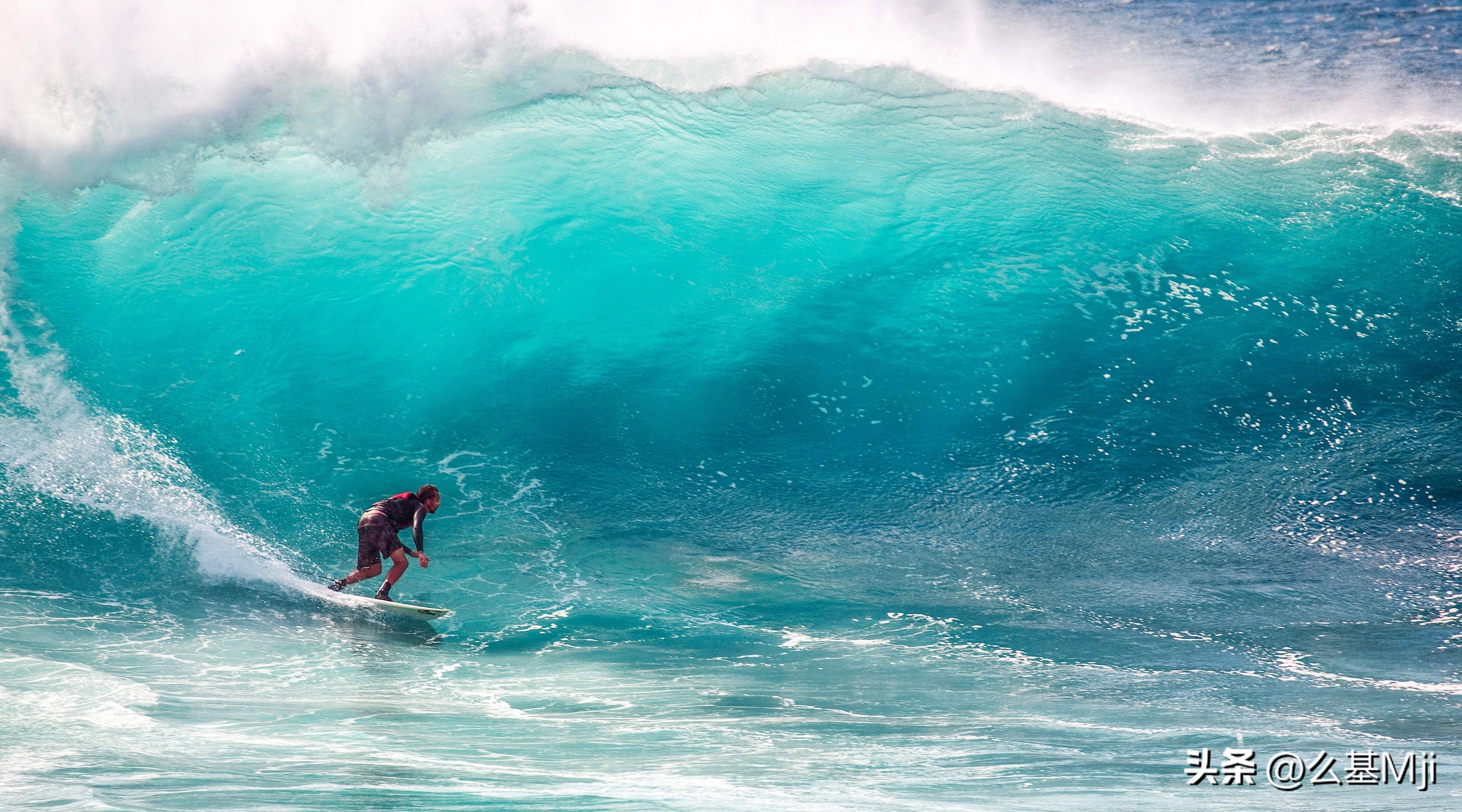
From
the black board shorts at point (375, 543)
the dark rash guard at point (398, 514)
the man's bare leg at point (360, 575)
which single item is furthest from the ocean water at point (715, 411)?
the dark rash guard at point (398, 514)

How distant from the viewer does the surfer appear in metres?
6.51

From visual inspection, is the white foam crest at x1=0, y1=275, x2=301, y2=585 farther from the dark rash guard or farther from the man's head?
the man's head

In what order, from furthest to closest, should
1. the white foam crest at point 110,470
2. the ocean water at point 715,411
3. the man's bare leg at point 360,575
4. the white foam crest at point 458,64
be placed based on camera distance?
the white foam crest at point 458,64 → the white foam crest at point 110,470 → the man's bare leg at point 360,575 → the ocean water at point 715,411

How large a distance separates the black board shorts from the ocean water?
15.6 inches

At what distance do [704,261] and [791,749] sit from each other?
527cm

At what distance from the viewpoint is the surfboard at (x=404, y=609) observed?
253 inches

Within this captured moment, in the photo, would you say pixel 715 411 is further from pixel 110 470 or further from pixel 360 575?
pixel 110 470

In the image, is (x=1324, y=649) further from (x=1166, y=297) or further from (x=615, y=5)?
(x=615, y=5)

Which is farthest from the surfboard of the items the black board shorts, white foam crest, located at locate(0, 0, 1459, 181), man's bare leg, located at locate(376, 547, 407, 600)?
white foam crest, located at locate(0, 0, 1459, 181)

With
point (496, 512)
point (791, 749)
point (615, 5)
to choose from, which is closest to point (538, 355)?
point (496, 512)

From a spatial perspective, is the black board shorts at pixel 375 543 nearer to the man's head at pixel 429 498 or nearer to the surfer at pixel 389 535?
the surfer at pixel 389 535

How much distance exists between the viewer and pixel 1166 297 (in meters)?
8.74

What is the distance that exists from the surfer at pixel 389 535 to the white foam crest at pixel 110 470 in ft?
2.24

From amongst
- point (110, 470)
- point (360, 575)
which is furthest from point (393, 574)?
point (110, 470)
